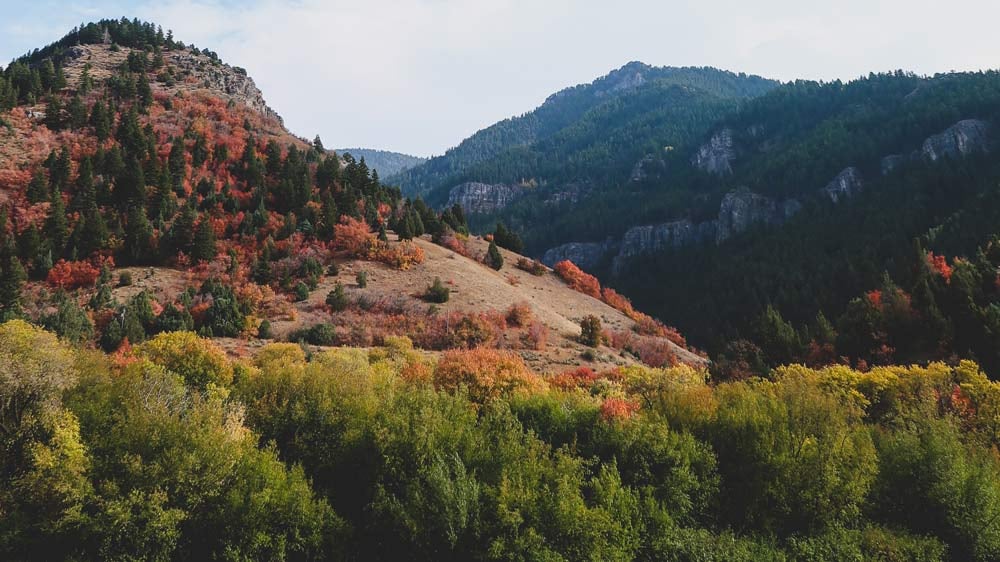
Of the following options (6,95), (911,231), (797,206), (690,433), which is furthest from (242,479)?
(797,206)

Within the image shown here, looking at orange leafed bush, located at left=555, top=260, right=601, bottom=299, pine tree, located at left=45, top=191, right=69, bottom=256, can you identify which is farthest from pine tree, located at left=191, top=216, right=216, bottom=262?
Answer: orange leafed bush, located at left=555, top=260, right=601, bottom=299

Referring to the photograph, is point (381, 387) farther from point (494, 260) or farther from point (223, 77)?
point (223, 77)

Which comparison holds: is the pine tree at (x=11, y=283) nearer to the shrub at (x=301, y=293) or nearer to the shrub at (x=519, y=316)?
the shrub at (x=301, y=293)

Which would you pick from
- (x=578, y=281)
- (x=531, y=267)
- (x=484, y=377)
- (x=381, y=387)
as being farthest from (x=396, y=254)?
(x=381, y=387)

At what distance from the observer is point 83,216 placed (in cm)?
6912

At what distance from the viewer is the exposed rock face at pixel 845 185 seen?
17162cm

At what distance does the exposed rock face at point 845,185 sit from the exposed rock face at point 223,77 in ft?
594

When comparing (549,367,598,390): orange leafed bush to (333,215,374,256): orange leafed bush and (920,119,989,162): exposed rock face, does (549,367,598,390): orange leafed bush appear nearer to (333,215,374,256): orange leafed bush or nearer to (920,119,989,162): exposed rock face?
(333,215,374,256): orange leafed bush

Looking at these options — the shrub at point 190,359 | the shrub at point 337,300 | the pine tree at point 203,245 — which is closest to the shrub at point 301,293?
the shrub at point 337,300

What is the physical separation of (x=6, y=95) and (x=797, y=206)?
21086 cm

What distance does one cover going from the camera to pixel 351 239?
81000mm

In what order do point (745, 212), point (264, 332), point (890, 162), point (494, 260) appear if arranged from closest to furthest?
1. point (264, 332)
2. point (494, 260)
3. point (890, 162)
4. point (745, 212)

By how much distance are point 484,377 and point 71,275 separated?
55.8 meters

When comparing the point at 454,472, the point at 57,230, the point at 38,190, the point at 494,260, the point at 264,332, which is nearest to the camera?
the point at 454,472
